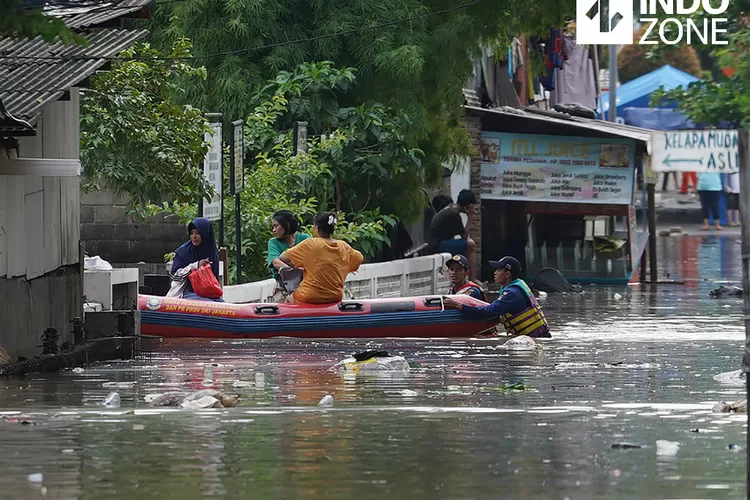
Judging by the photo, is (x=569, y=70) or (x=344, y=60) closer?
(x=344, y=60)

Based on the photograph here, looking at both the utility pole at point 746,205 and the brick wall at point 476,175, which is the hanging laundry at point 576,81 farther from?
the utility pole at point 746,205

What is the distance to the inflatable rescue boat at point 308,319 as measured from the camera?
21.0 meters

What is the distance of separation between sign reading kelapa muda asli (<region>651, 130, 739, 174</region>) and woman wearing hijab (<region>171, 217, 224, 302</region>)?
1340 centimetres

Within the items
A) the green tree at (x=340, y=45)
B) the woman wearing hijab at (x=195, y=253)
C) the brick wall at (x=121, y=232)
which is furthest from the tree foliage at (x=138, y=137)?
the green tree at (x=340, y=45)

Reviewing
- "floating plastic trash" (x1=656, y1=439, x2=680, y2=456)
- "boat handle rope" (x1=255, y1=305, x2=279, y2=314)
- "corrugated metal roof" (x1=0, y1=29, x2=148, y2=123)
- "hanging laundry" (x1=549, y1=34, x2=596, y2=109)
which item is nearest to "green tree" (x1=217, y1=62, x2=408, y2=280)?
"boat handle rope" (x1=255, y1=305, x2=279, y2=314)

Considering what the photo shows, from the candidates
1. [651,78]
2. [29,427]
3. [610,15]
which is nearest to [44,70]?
[29,427]

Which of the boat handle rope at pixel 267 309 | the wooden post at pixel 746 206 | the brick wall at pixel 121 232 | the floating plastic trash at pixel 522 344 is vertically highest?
the wooden post at pixel 746 206

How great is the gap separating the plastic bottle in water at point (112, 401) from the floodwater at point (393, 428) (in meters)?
0.11

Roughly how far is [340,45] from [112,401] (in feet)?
56.2

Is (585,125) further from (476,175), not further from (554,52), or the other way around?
(554,52)

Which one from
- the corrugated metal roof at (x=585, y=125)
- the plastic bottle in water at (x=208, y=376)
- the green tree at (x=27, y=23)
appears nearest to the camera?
the green tree at (x=27, y=23)

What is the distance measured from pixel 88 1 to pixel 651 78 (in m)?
47.9

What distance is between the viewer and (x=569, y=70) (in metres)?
50.8

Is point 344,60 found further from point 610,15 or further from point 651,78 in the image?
point 651,78
